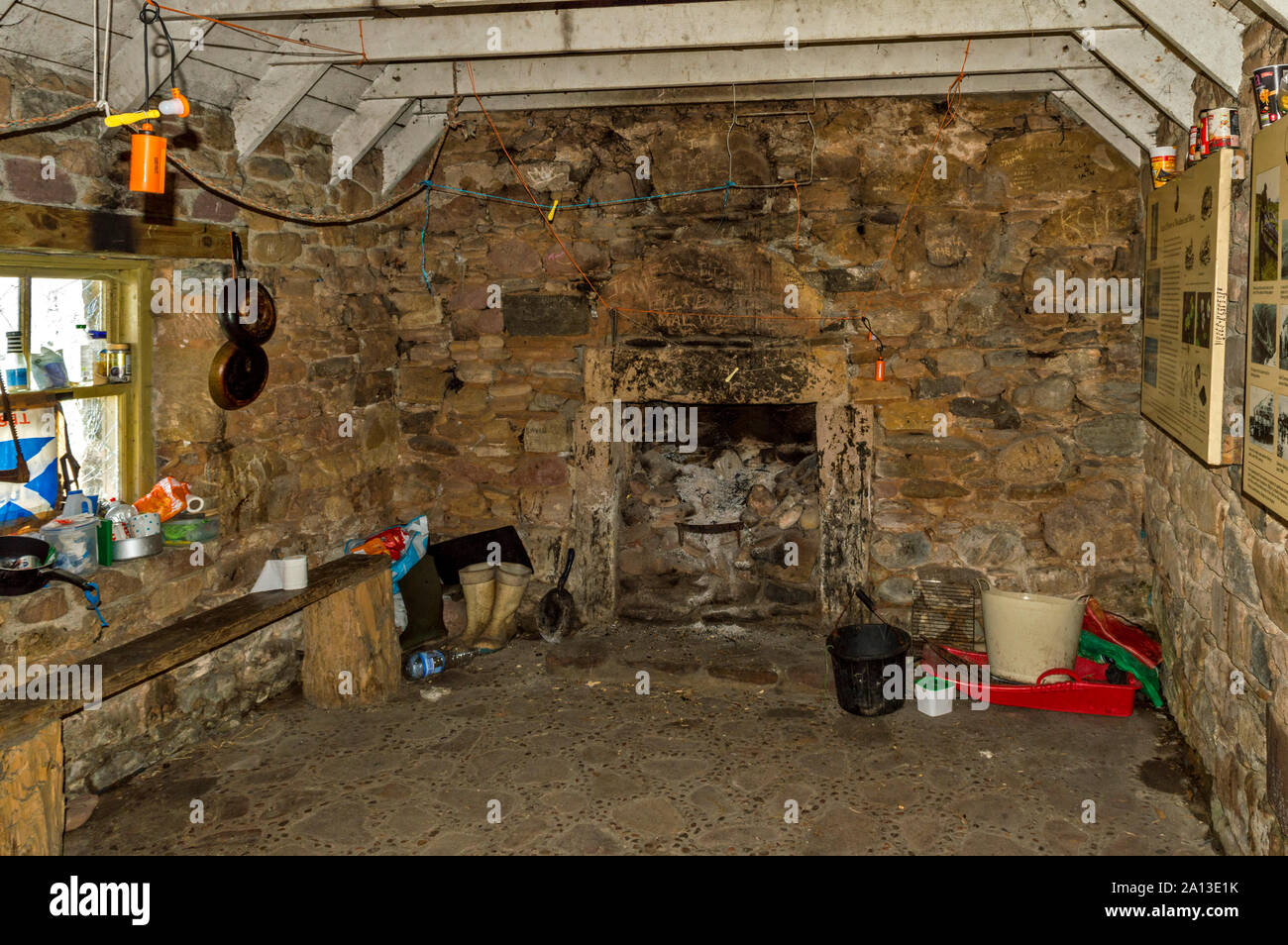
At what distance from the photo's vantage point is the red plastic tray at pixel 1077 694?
4285mm

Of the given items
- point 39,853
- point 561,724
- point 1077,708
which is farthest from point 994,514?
point 39,853

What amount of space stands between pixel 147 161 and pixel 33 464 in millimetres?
1527

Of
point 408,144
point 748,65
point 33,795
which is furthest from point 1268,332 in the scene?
point 408,144

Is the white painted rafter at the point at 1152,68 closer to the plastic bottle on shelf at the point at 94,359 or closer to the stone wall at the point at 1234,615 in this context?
the stone wall at the point at 1234,615

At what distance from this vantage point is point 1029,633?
176 inches

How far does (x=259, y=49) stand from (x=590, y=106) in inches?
66.1

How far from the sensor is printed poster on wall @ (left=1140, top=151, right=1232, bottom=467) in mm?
3113

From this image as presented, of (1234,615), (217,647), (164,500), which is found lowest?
(217,647)

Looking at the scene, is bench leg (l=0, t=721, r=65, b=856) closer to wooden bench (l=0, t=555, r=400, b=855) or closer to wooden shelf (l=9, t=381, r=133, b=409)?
wooden bench (l=0, t=555, r=400, b=855)

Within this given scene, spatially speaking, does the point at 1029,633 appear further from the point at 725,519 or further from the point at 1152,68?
the point at 1152,68

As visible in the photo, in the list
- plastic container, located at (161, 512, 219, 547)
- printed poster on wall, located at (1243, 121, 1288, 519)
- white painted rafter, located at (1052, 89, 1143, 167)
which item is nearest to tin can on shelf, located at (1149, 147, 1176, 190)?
white painted rafter, located at (1052, 89, 1143, 167)

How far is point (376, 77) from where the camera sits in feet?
15.3

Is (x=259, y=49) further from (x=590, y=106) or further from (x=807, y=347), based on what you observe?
(x=807, y=347)

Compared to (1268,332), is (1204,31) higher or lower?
higher
